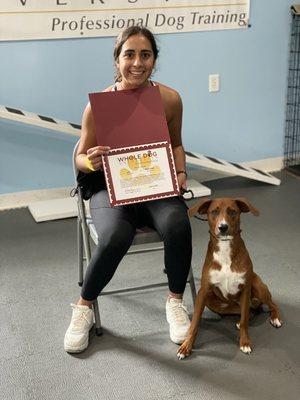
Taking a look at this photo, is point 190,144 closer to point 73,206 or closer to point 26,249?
point 73,206

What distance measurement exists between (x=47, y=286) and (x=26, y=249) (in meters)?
0.46

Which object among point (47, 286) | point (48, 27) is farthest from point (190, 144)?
point (47, 286)

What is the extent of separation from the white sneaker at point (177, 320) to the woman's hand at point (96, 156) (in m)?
0.64

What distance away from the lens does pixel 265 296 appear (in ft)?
6.78

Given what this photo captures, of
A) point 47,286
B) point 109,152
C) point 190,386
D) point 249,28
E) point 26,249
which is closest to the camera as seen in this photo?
point 190,386

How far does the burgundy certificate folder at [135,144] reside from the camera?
1.91 m

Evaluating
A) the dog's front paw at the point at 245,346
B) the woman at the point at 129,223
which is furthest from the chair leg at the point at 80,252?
the dog's front paw at the point at 245,346

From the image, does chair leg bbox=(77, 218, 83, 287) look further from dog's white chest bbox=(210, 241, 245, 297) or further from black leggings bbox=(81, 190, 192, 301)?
dog's white chest bbox=(210, 241, 245, 297)

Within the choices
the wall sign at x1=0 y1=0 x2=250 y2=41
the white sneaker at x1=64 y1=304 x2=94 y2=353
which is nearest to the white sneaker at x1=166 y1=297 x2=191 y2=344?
the white sneaker at x1=64 y1=304 x2=94 y2=353

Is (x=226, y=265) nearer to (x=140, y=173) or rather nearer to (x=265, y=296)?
(x=265, y=296)

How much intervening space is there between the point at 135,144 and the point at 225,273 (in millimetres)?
597

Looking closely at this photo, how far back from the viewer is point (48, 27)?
314 cm

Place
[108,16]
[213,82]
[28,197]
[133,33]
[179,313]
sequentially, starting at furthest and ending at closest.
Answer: [213,82], [28,197], [108,16], [179,313], [133,33]

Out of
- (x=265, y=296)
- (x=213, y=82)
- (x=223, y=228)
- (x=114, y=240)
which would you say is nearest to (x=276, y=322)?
(x=265, y=296)
